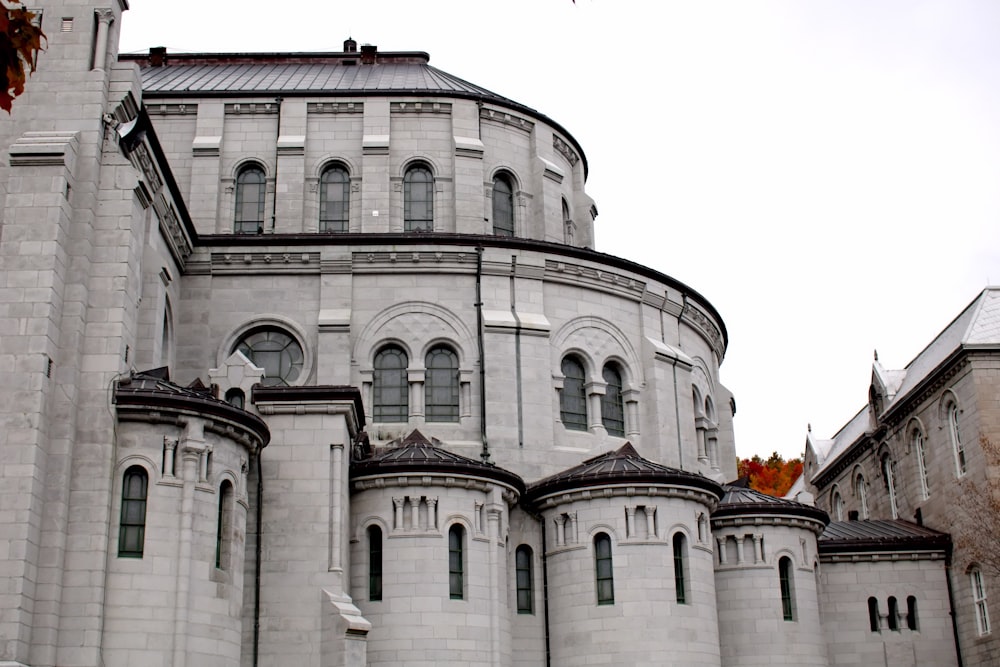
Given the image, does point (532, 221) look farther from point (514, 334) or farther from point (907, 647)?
point (907, 647)

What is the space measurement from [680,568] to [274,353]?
44.8 ft

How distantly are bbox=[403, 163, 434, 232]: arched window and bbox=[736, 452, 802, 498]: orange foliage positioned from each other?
152 feet

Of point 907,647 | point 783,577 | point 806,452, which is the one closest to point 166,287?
point 783,577

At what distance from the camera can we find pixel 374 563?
1249 inches

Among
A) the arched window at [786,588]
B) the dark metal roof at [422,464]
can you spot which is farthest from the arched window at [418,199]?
the arched window at [786,588]

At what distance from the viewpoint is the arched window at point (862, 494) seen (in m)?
54.5

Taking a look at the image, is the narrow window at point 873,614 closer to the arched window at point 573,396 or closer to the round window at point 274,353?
the arched window at point 573,396

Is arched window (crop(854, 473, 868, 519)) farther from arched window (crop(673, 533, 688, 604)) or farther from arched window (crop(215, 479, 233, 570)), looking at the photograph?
arched window (crop(215, 479, 233, 570))

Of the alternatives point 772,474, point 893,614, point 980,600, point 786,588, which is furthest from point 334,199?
point 772,474

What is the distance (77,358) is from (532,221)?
2111 cm

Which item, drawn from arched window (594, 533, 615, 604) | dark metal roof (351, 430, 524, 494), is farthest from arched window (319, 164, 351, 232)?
arched window (594, 533, 615, 604)

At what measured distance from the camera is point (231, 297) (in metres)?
37.5

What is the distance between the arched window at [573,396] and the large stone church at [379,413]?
0.33ft

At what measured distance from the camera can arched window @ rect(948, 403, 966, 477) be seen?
4334 centimetres
